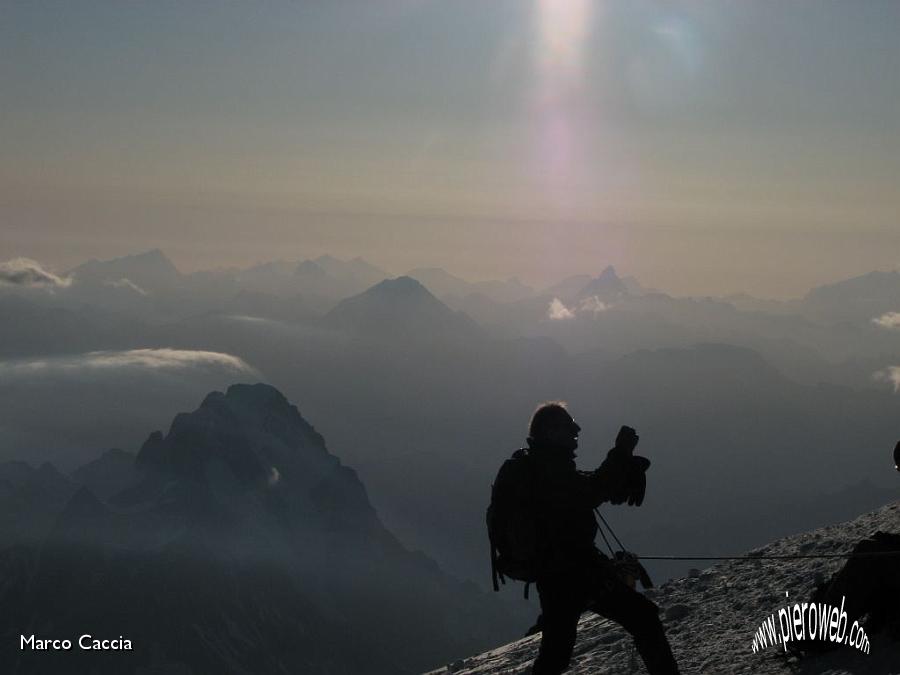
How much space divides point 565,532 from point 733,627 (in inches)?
248

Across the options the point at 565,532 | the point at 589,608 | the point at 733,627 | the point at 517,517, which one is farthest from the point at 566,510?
the point at 733,627

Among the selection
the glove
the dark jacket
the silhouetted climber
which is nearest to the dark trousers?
the silhouetted climber

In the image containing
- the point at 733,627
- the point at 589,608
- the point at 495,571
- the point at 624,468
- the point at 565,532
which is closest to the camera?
the point at 624,468

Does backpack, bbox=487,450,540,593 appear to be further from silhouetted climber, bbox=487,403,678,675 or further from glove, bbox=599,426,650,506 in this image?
glove, bbox=599,426,650,506

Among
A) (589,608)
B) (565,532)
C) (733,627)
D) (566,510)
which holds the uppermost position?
(566,510)

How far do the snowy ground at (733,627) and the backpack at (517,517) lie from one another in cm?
381

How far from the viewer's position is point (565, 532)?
1058cm

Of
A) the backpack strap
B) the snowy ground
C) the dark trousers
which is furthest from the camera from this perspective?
the snowy ground

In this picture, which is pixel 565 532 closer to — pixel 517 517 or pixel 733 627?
pixel 517 517

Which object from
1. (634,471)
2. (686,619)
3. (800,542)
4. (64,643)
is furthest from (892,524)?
(64,643)

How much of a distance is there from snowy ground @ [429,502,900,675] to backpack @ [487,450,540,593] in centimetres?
381

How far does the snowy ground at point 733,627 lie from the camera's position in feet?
39.9

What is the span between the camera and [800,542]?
21.0 meters

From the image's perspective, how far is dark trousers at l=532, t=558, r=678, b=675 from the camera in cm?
1031
